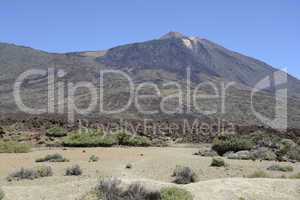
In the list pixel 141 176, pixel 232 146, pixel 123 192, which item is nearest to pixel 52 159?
pixel 141 176

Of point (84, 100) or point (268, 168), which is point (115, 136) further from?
point (84, 100)

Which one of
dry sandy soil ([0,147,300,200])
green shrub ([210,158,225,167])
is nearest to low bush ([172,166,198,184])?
dry sandy soil ([0,147,300,200])

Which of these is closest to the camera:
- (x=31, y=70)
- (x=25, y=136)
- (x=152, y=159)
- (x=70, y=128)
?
(x=152, y=159)

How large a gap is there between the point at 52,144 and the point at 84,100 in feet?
206

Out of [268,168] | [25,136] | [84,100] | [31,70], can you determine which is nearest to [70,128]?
[25,136]

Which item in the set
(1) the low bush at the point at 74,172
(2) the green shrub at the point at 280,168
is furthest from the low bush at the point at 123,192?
(2) the green shrub at the point at 280,168

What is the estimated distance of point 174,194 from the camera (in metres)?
12.0

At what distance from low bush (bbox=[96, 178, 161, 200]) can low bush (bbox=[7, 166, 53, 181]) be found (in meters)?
4.90

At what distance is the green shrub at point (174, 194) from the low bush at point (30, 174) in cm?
600

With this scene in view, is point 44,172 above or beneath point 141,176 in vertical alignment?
above

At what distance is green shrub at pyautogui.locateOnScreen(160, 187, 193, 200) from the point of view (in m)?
11.9

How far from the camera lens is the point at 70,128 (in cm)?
3581

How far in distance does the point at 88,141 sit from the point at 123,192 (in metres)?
17.5

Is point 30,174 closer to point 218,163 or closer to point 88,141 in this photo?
point 218,163
